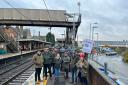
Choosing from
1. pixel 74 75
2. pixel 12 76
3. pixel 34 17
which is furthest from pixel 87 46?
pixel 34 17

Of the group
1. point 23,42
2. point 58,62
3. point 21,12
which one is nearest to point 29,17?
point 21,12

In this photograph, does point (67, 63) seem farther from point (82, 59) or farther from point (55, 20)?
point (55, 20)

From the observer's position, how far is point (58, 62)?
20.1 meters

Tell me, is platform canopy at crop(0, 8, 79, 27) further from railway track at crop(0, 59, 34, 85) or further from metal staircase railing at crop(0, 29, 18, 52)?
railway track at crop(0, 59, 34, 85)

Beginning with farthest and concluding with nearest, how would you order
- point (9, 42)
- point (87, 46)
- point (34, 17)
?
1. point (34, 17)
2. point (9, 42)
3. point (87, 46)

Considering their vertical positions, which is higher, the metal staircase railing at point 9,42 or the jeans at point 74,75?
the metal staircase railing at point 9,42

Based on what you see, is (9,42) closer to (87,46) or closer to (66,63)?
(66,63)

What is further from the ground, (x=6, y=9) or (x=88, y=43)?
(x=6, y=9)

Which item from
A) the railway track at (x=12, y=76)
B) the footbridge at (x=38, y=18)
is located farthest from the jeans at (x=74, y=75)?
the footbridge at (x=38, y=18)

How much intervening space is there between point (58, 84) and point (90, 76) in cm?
205

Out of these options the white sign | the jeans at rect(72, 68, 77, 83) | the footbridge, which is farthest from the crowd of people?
the footbridge

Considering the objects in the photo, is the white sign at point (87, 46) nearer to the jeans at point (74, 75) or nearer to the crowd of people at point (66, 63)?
the crowd of people at point (66, 63)

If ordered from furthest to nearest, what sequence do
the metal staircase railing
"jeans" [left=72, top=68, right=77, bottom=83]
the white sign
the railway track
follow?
the metal staircase railing → the railway track → "jeans" [left=72, top=68, right=77, bottom=83] → the white sign

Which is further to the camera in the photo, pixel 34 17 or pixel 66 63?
pixel 34 17
